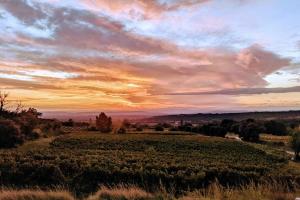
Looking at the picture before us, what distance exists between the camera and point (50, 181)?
2584 centimetres

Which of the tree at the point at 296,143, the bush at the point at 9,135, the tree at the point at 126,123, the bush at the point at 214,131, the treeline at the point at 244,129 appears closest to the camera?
the bush at the point at 9,135

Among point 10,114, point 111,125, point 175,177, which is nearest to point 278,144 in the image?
point 111,125

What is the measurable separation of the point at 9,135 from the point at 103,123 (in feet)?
197

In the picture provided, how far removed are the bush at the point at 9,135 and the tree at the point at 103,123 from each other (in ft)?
182

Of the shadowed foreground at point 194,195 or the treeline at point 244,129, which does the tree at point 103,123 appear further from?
the shadowed foreground at point 194,195

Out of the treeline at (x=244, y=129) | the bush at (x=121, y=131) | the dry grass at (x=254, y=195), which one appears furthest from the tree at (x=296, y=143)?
the dry grass at (x=254, y=195)

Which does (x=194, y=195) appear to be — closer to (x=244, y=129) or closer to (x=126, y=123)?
(x=244, y=129)

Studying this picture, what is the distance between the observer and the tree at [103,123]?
115 meters

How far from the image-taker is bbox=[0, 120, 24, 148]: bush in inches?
2206

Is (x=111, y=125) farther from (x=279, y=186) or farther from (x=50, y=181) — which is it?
(x=279, y=186)

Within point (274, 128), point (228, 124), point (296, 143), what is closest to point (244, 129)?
point (274, 128)

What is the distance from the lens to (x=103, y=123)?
117m

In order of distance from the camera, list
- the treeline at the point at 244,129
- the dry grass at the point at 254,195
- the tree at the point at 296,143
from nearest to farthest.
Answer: the dry grass at the point at 254,195
the tree at the point at 296,143
the treeline at the point at 244,129

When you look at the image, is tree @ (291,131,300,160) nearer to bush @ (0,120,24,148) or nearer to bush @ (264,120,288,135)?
bush @ (0,120,24,148)
